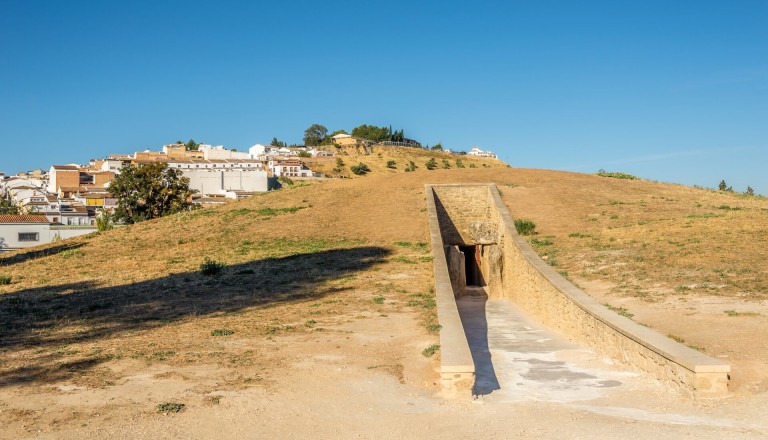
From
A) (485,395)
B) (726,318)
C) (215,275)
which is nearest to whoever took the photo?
(485,395)

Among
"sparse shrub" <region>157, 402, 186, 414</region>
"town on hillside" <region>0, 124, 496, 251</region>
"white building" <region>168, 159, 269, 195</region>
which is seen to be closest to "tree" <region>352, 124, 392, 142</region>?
"town on hillside" <region>0, 124, 496, 251</region>

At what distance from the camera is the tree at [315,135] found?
178500 millimetres

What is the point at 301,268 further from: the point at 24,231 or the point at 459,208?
the point at 24,231

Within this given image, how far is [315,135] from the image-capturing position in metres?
181

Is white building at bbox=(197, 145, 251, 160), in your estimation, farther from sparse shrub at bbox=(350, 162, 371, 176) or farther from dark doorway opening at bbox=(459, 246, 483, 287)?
dark doorway opening at bbox=(459, 246, 483, 287)

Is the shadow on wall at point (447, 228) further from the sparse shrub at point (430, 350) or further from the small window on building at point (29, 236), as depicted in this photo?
the small window on building at point (29, 236)

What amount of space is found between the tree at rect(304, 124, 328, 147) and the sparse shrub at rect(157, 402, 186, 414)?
559ft

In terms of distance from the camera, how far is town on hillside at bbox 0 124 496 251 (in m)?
50.7

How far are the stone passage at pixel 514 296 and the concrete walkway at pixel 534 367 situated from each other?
1.40 feet

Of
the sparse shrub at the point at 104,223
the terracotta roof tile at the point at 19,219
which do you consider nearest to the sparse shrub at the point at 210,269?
the sparse shrub at the point at 104,223

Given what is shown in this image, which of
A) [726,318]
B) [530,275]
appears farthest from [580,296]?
[530,275]

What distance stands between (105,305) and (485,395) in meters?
11.0

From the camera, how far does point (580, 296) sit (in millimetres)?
14062

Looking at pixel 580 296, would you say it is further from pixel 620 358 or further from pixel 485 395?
pixel 485 395
